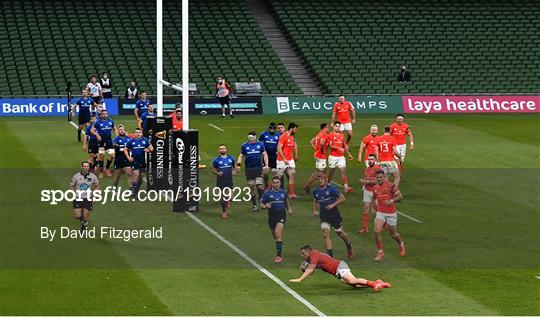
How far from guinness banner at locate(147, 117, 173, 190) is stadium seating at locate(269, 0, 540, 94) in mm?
27546

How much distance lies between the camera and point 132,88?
53.6m

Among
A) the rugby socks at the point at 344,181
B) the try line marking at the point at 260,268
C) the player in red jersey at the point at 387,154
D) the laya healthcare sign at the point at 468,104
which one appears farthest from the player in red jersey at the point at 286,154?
the laya healthcare sign at the point at 468,104

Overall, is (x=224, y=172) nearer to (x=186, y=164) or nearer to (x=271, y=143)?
(x=186, y=164)

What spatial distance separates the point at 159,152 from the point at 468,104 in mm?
27980

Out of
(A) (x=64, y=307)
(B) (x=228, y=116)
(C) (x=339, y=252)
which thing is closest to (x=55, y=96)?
(B) (x=228, y=116)

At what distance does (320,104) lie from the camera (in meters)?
55.9

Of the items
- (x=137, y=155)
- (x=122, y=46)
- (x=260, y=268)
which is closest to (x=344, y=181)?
(x=137, y=155)

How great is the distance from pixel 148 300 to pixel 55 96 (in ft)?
111

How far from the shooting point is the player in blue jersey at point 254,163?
30.4 m

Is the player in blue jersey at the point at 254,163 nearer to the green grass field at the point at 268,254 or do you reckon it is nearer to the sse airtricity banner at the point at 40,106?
the green grass field at the point at 268,254

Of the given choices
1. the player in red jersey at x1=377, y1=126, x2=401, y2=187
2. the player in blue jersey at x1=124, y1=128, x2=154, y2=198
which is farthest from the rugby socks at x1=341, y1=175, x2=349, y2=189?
the player in blue jersey at x1=124, y1=128, x2=154, y2=198

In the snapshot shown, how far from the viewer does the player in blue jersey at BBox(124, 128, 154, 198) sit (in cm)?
3234

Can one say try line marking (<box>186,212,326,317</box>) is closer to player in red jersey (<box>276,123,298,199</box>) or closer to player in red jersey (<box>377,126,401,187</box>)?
player in red jersey (<box>276,123,298,199</box>)

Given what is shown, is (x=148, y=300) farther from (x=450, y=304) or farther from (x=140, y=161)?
(x=140, y=161)
